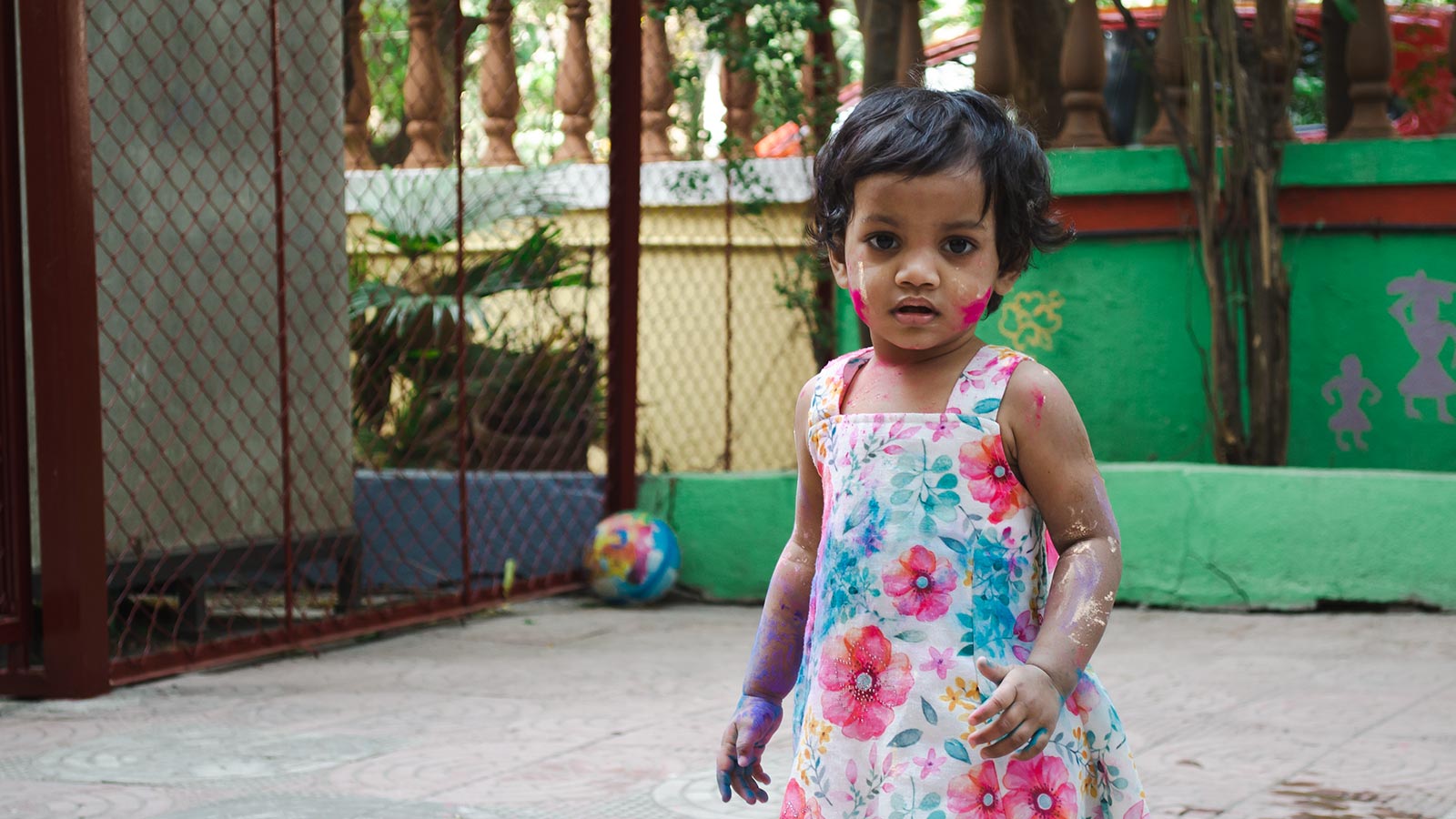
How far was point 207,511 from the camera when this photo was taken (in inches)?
215

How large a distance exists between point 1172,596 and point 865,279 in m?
4.48

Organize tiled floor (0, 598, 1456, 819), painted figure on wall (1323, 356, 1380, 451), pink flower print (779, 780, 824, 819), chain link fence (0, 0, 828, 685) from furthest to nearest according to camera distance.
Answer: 1. painted figure on wall (1323, 356, 1380, 451)
2. chain link fence (0, 0, 828, 685)
3. tiled floor (0, 598, 1456, 819)
4. pink flower print (779, 780, 824, 819)

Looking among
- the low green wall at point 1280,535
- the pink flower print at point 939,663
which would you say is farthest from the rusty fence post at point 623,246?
the pink flower print at point 939,663

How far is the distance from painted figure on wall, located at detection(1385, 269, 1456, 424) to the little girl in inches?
190

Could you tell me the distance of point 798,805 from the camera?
2.03 meters

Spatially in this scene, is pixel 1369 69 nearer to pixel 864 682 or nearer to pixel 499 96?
pixel 499 96

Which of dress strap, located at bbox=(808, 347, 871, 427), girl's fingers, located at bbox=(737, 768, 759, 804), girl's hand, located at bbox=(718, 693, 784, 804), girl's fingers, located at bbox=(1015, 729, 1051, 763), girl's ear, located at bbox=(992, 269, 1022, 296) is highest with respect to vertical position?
girl's ear, located at bbox=(992, 269, 1022, 296)

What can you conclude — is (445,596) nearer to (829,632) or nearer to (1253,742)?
(1253,742)

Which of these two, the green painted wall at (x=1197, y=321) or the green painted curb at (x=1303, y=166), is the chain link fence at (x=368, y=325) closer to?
the green painted wall at (x=1197, y=321)

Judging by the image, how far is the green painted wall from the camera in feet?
20.8

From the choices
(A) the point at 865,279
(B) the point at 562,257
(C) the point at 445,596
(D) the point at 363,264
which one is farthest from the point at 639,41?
(A) the point at 865,279

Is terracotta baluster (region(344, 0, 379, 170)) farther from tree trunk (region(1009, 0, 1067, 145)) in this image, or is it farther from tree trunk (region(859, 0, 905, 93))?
tree trunk (region(1009, 0, 1067, 145))

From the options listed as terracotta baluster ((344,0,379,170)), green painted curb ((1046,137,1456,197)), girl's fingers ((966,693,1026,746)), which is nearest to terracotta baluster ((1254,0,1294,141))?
green painted curb ((1046,137,1456,197))

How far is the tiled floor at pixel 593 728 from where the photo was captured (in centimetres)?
355
